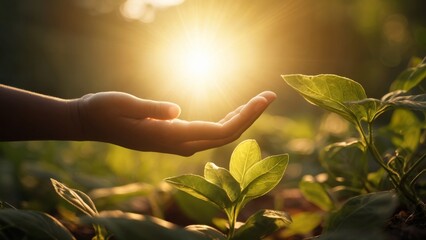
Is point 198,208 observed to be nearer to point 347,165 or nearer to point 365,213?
point 347,165

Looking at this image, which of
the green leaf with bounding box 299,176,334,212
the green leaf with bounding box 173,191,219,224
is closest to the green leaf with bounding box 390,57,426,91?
the green leaf with bounding box 299,176,334,212

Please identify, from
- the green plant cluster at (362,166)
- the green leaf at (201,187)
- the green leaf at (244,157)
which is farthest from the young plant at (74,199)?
the green plant cluster at (362,166)

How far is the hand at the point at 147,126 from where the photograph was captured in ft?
3.16

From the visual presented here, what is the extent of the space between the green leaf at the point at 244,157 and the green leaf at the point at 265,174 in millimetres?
19

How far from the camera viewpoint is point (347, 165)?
43.3 inches

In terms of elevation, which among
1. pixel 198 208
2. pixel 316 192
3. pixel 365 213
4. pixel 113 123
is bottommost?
pixel 198 208

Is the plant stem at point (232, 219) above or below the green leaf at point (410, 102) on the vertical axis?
below

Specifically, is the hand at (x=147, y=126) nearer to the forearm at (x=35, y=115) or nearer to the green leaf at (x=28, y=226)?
the forearm at (x=35, y=115)

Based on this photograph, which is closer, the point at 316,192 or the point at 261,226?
the point at 261,226

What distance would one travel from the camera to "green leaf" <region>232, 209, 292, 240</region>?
741 mm

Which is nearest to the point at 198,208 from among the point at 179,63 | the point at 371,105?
the point at 371,105

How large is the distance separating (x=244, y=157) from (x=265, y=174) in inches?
2.1

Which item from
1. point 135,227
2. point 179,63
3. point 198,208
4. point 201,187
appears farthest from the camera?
point 179,63

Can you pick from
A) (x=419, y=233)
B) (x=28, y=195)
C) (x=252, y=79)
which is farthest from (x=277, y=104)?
(x=419, y=233)
